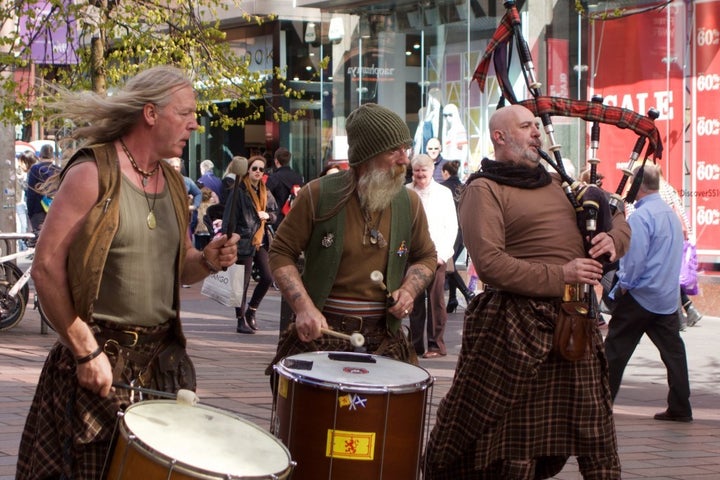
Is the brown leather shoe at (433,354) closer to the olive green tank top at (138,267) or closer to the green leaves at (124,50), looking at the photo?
the green leaves at (124,50)

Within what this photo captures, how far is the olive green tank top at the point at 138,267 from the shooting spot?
13.4 feet

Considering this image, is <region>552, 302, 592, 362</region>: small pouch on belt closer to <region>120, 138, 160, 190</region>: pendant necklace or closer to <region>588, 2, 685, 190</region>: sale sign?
<region>120, 138, 160, 190</region>: pendant necklace

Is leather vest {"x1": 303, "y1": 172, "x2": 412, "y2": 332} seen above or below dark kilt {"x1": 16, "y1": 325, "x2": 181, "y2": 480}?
above

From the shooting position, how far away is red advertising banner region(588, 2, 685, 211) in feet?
51.4

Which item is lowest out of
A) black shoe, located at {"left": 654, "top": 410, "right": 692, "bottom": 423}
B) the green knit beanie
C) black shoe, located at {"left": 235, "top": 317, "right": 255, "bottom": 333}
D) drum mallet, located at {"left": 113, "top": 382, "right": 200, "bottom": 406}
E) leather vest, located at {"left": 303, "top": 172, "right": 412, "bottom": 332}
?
black shoe, located at {"left": 235, "top": 317, "right": 255, "bottom": 333}

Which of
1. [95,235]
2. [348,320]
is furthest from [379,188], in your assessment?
[95,235]

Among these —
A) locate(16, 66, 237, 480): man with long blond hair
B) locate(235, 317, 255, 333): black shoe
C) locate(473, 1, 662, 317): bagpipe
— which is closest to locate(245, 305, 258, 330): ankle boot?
locate(235, 317, 255, 333): black shoe

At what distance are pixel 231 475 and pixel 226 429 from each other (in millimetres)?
340

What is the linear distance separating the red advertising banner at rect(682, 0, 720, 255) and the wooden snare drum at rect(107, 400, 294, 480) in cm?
1234

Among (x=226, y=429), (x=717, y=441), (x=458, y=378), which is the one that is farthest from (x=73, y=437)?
(x=717, y=441)

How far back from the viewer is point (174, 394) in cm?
415

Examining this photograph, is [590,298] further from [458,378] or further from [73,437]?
[73,437]

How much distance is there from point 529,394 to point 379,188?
1094 millimetres

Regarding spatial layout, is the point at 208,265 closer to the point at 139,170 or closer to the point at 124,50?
the point at 139,170
